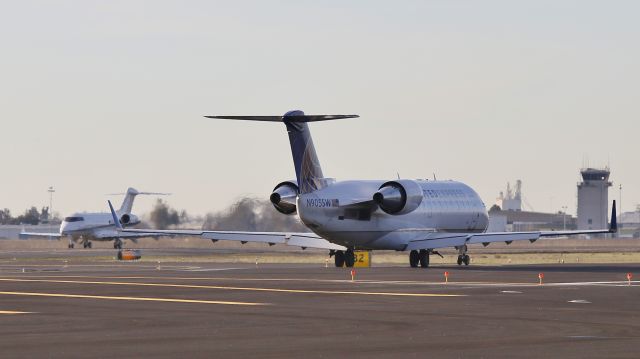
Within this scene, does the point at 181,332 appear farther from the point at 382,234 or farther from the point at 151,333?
the point at 382,234

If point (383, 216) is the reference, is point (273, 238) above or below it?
below

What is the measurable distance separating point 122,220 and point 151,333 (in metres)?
107

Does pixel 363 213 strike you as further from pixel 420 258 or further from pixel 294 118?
pixel 294 118

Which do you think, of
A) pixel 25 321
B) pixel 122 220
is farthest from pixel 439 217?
pixel 122 220

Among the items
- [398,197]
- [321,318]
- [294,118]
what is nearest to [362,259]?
[398,197]

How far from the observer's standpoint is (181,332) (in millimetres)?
22688

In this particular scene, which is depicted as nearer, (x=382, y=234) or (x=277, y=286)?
(x=277, y=286)

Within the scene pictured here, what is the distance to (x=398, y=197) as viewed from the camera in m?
60.6

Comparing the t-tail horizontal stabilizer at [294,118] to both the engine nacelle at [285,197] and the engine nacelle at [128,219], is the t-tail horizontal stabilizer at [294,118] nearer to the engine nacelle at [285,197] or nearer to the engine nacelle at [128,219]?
the engine nacelle at [285,197]

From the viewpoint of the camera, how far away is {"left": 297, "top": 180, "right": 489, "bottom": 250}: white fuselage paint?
2341 inches

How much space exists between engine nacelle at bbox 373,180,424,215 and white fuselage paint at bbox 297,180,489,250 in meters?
1.41

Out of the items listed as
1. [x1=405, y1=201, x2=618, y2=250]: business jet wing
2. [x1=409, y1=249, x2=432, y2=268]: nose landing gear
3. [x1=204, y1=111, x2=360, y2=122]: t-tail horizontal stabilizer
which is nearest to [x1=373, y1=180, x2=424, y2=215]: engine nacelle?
[x1=405, y1=201, x2=618, y2=250]: business jet wing

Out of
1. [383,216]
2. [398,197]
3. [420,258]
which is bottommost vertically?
[420,258]

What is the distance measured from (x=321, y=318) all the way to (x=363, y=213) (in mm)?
35955
